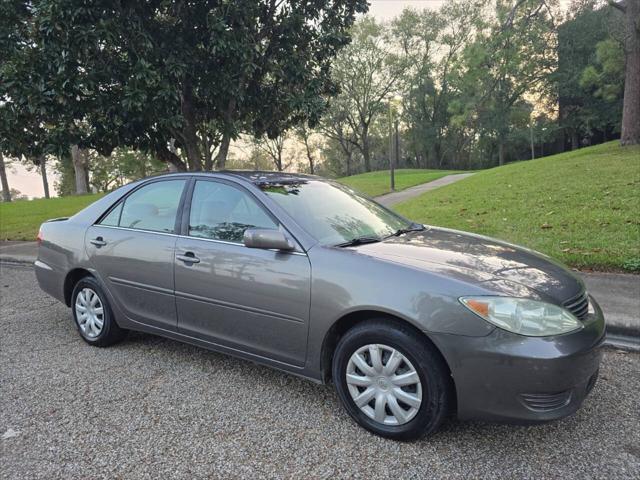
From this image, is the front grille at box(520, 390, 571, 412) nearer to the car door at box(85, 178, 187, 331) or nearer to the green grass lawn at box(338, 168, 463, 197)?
the car door at box(85, 178, 187, 331)

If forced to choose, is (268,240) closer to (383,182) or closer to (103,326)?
(103,326)

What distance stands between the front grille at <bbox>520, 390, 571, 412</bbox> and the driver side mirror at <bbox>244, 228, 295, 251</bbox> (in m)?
1.56

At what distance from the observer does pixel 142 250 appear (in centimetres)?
362

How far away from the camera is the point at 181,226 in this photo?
3484 millimetres

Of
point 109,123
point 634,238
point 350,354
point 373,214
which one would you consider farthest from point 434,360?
point 109,123

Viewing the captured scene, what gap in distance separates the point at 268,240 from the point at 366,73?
1852 inches

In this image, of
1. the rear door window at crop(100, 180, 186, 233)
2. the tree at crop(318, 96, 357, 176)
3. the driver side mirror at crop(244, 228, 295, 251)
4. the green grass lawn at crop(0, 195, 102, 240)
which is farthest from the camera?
the tree at crop(318, 96, 357, 176)

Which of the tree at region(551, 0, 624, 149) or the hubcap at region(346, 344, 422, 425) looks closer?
the hubcap at region(346, 344, 422, 425)

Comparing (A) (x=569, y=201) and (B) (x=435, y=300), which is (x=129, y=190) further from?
(A) (x=569, y=201)

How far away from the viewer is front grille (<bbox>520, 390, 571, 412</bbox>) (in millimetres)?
2264

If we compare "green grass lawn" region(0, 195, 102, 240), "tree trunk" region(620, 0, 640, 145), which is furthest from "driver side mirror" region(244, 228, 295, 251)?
"tree trunk" region(620, 0, 640, 145)

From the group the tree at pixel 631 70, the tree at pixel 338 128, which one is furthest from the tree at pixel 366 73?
the tree at pixel 631 70

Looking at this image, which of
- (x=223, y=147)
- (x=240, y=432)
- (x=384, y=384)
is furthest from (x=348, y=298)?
(x=223, y=147)

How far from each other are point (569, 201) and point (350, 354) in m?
8.22
